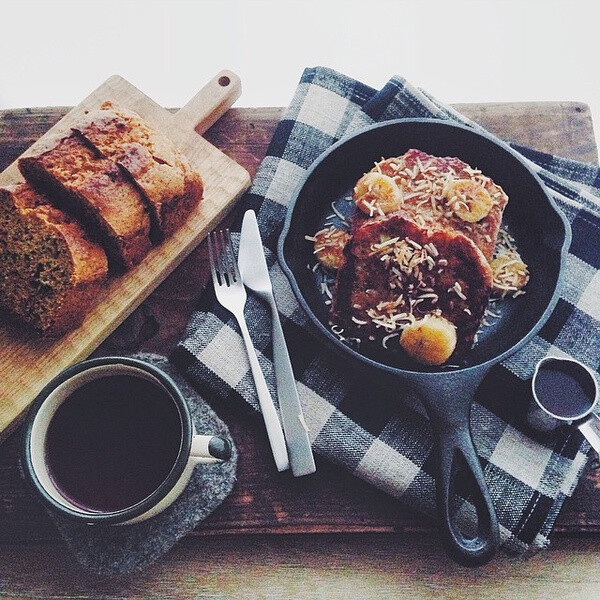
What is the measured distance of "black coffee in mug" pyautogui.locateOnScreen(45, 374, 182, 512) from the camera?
148 centimetres

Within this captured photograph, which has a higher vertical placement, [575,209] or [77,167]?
[575,209]

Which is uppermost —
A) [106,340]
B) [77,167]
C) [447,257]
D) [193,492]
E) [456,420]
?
[447,257]

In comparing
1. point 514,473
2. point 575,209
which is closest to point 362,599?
point 514,473

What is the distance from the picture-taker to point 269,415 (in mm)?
1688

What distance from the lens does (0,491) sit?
1736mm

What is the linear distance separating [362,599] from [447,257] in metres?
0.86

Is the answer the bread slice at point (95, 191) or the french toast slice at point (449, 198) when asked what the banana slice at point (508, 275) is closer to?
the french toast slice at point (449, 198)

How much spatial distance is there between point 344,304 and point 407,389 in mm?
266

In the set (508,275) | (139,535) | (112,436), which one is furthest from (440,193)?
(139,535)

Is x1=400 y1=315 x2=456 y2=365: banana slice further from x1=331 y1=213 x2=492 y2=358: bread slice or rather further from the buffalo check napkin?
the buffalo check napkin

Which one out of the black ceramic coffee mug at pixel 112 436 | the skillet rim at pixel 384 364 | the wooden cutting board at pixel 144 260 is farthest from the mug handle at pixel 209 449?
the wooden cutting board at pixel 144 260

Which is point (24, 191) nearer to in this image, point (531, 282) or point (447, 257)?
point (447, 257)

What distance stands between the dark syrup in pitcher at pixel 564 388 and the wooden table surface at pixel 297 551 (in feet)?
0.68

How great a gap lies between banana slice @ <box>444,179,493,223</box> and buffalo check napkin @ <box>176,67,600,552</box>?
0.86 ft
